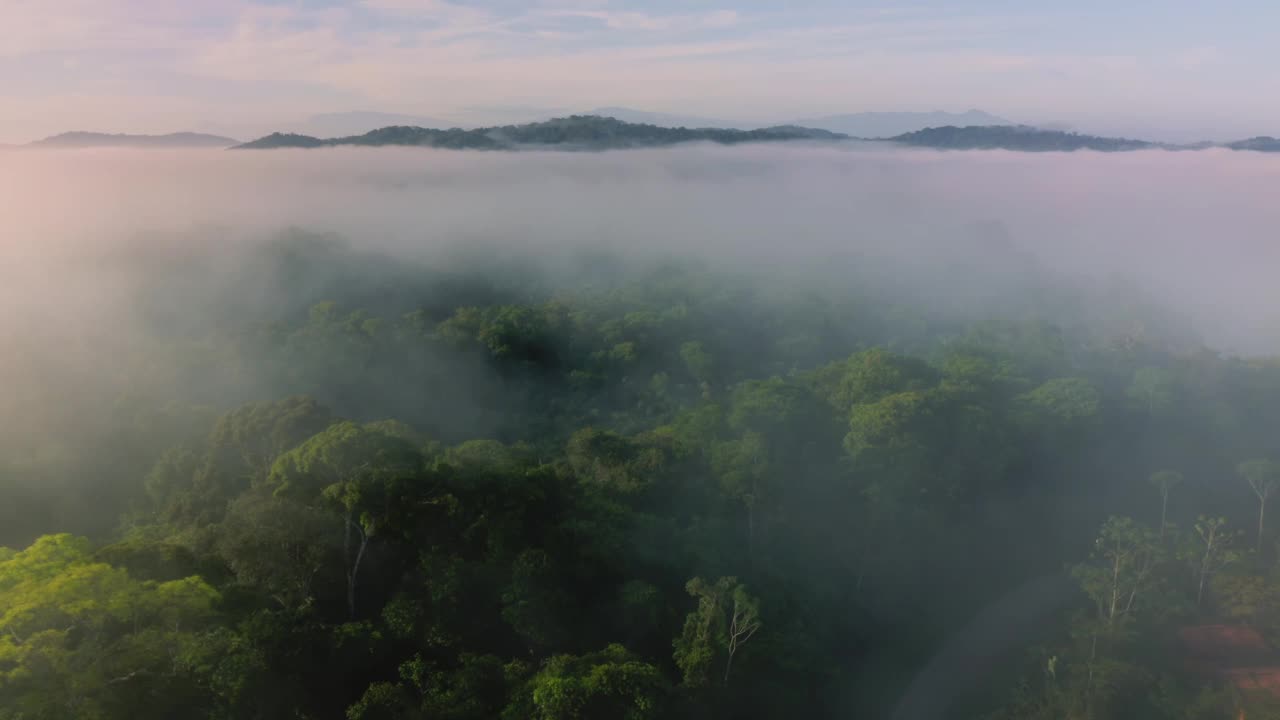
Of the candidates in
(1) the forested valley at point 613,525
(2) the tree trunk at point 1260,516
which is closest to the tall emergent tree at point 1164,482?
(1) the forested valley at point 613,525

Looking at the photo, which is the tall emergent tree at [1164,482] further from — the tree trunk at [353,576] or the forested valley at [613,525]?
the tree trunk at [353,576]

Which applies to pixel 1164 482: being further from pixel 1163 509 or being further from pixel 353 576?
pixel 353 576

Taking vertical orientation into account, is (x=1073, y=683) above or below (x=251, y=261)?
below

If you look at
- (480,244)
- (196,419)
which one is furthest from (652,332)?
(480,244)

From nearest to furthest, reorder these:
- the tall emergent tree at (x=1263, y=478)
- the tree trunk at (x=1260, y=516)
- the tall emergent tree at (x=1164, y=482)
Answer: the tree trunk at (x=1260, y=516) < the tall emergent tree at (x=1164, y=482) < the tall emergent tree at (x=1263, y=478)

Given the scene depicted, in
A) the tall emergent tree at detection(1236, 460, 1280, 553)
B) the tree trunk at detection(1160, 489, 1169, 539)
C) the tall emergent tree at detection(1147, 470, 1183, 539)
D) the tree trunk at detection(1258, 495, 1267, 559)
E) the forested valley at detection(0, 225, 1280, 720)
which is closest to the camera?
the forested valley at detection(0, 225, 1280, 720)

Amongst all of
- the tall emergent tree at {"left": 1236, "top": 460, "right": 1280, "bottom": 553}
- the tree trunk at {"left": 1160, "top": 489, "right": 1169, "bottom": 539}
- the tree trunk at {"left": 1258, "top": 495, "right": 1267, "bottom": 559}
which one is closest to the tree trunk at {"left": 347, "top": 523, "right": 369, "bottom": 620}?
the tree trunk at {"left": 1160, "top": 489, "right": 1169, "bottom": 539}

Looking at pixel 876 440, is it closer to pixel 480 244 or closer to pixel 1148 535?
pixel 1148 535

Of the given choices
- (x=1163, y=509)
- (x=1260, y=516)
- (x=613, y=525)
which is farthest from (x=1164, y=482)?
(x=613, y=525)

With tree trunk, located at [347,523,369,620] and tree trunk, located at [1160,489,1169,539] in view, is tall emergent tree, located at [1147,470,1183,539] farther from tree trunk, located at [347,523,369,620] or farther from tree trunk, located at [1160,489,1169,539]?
tree trunk, located at [347,523,369,620]
